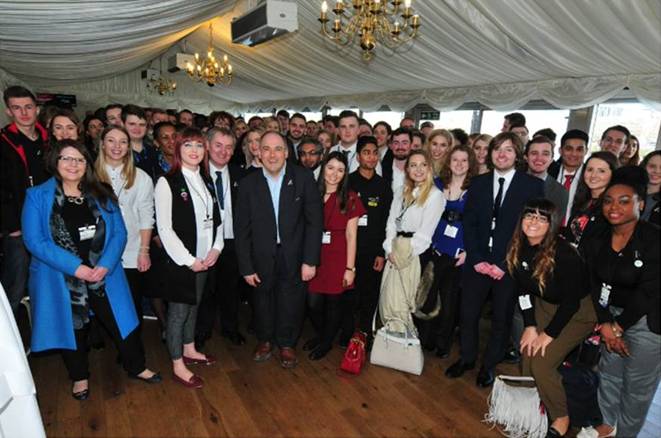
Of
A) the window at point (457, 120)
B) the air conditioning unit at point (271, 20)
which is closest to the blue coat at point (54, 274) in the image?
the air conditioning unit at point (271, 20)

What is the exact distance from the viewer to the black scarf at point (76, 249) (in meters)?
2.10

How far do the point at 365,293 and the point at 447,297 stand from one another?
0.63 m

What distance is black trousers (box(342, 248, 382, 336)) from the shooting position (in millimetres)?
2984

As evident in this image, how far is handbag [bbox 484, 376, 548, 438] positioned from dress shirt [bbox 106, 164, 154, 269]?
2.47 meters

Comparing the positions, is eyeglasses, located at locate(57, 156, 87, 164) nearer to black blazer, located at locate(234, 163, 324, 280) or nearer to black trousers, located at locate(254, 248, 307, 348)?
black blazer, located at locate(234, 163, 324, 280)

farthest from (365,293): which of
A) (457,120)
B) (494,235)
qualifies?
(457,120)

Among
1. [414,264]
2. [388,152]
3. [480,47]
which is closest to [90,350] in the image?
[414,264]

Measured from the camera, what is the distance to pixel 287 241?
2625 millimetres

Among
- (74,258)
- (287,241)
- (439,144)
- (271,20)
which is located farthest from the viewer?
(271,20)

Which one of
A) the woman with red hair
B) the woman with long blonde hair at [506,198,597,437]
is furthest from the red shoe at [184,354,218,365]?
the woman with long blonde hair at [506,198,597,437]

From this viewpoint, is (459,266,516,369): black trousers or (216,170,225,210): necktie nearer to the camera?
(459,266,516,369): black trousers

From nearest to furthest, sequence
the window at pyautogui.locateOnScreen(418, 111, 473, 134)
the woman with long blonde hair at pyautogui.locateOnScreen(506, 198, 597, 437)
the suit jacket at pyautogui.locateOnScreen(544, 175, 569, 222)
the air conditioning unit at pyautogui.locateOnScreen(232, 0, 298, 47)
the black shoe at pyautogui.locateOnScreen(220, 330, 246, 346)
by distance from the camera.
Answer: the woman with long blonde hair at pyautogui.locateOnScreen(506, 198, 597, 437) → the suit jacket at pyautogui.locateOnScreen(544, 175, 569, 222) → the black shoe at pyautogui.locateOnScreen(220, 330, 246, 346) → the air conditioning unit at pyautogui.locateOnScreen(232, 0, 298, 47) → the window at pyautogui.locateOnScreen(418, 111, 473, 134)

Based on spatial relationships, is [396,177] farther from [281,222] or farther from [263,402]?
[263,402]

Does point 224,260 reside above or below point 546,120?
below
